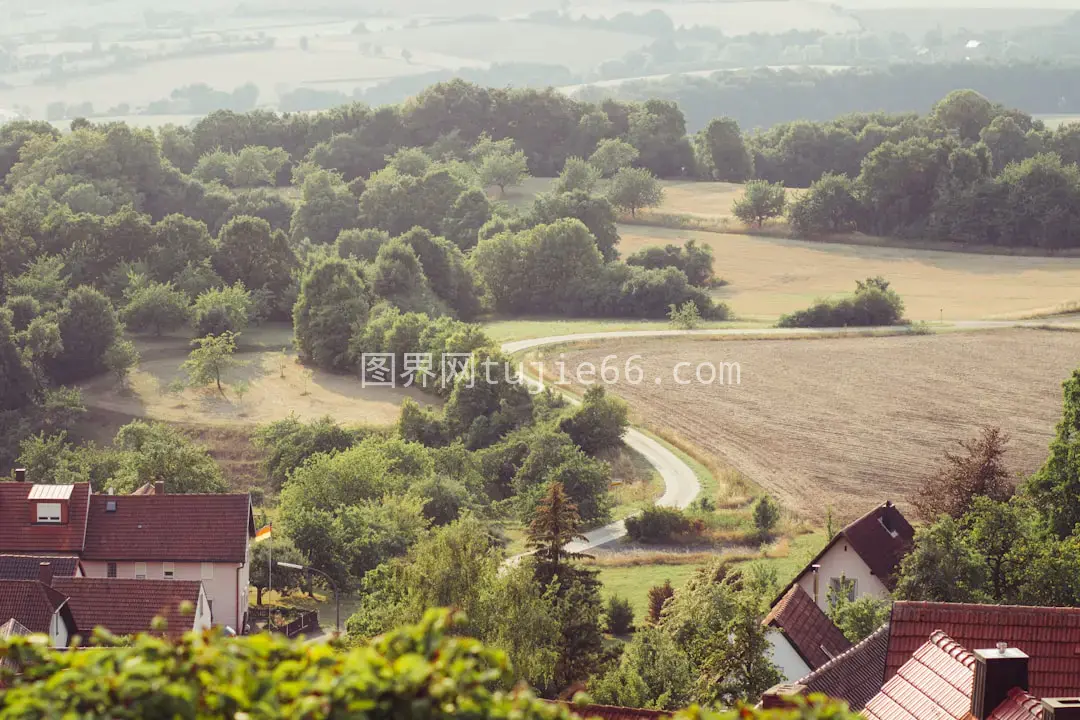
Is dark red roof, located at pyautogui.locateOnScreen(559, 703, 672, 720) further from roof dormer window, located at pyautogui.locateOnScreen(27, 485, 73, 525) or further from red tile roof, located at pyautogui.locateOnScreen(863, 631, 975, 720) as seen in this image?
roof dormer window, located at pyautogui.locateOnScreen(27, 485, 73, 525)

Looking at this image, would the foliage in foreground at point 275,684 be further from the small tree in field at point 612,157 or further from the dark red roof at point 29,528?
the small tree in field at point 612,157

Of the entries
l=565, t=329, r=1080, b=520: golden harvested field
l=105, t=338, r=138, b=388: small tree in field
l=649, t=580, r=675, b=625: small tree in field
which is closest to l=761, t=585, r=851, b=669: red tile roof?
l=649, t=580, r=675, b=625: small tree in field

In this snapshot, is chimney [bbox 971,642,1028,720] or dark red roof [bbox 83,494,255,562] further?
dark red roof [bbox 83,494,255,562]

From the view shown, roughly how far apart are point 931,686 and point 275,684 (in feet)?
34.9

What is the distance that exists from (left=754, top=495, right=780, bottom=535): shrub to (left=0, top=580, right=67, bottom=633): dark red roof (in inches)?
1071

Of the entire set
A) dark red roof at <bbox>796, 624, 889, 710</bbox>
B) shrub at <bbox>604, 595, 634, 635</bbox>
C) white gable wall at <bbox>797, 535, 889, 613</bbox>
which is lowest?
shrub at <bbox>604, 595, 634, 635</bbox>

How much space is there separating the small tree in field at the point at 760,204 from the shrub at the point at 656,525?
209 ft

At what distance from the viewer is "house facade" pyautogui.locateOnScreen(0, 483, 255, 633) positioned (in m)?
40.7

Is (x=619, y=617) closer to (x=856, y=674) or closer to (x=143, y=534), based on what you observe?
(x=143, y=534)

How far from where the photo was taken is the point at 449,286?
91.8 m

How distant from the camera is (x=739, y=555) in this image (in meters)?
48.9

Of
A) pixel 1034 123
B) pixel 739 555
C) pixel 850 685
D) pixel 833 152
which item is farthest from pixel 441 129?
pixel 850 685
